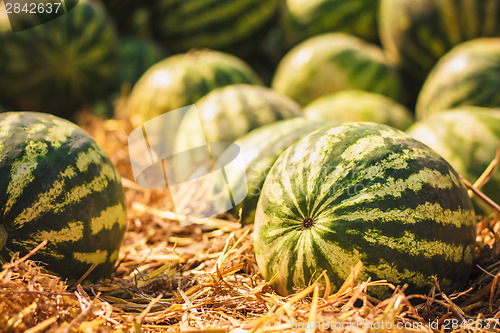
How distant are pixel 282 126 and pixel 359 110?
115 centimetres

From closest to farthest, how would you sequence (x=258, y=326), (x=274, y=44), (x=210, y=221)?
(x=258, y=326) < (x=210, y=221) < (x=274, y=44)

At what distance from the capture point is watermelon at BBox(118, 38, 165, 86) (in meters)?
5.51

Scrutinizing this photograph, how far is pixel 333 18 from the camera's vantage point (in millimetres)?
4938

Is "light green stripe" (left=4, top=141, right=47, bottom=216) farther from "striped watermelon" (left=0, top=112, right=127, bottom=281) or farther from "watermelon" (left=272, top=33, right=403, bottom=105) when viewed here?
"watermelon" (left=272, top=33, right=403, bottom=105)

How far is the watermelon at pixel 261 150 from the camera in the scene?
2.59 m

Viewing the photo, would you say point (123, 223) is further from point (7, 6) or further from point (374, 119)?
point (7, 6)

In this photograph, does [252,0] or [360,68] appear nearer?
[360,68]

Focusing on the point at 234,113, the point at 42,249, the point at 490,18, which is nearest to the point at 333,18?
the point at 490,18

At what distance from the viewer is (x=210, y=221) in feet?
8.78

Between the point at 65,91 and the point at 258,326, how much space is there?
4.06m

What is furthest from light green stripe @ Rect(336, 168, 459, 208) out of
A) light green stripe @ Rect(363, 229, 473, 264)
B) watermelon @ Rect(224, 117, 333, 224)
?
watermelon @ Rect(224, 117, 333, 224)

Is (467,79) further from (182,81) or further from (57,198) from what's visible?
(57,198)

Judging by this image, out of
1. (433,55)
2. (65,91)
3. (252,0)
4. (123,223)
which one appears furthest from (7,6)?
(433,55)

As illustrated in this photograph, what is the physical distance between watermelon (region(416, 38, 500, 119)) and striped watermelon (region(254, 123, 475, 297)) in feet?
6.37
